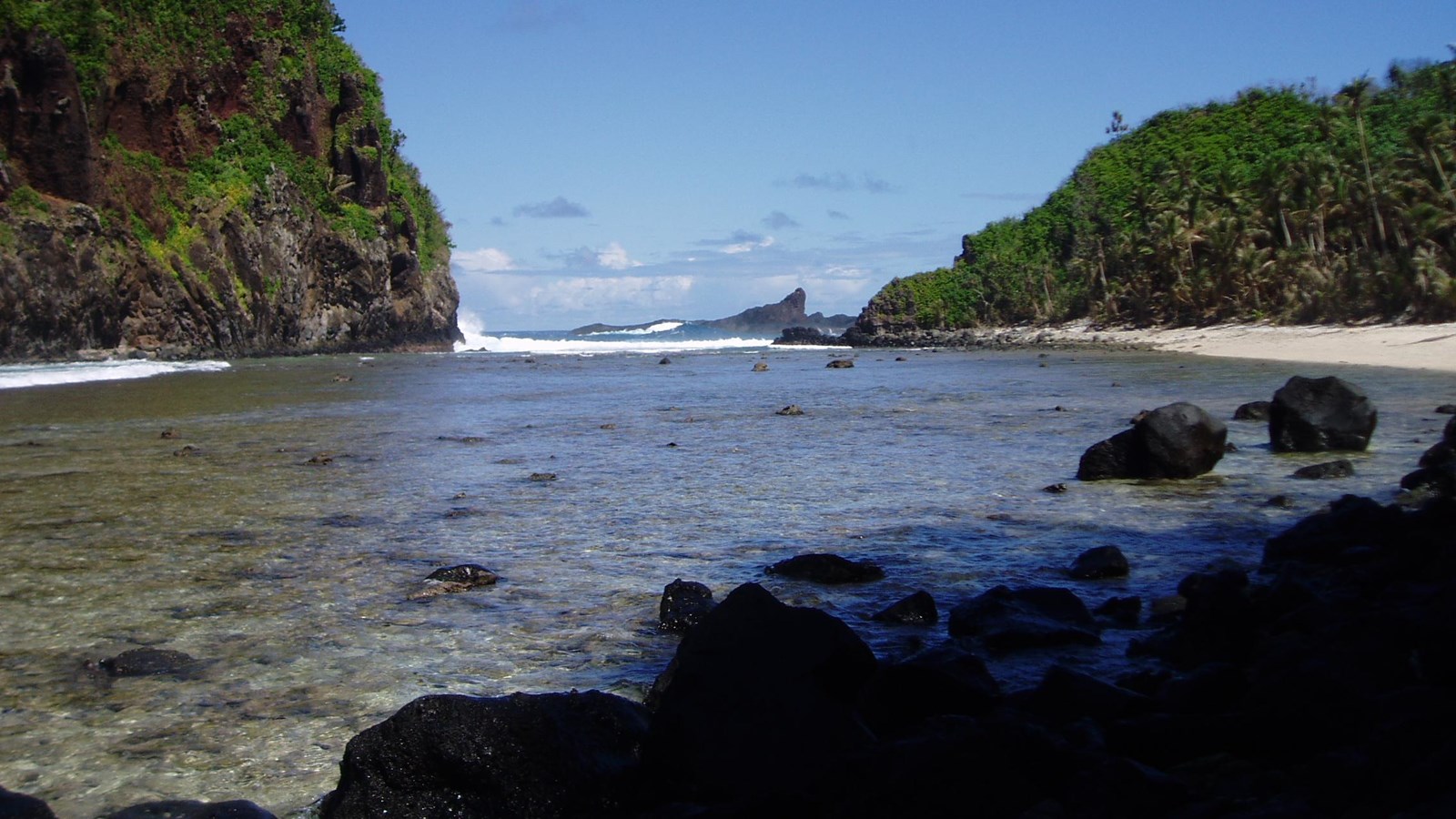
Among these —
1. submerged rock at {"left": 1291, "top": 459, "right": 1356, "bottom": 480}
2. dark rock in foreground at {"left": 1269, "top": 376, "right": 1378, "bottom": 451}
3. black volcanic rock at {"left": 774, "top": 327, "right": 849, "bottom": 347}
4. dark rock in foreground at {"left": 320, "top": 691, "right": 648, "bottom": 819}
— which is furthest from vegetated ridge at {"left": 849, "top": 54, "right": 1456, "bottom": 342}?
dark rock in foreground at {"left": 320, "top": 691, "right": 648, "bottom": 819}

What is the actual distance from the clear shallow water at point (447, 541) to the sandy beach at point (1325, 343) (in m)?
16.3

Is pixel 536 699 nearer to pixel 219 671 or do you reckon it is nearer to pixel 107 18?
pixel 219 671

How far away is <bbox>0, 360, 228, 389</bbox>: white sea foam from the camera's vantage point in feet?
108

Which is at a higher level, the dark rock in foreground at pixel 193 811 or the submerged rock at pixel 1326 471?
the submerged rock at pixel 1326 471

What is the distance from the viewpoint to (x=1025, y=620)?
6551mm

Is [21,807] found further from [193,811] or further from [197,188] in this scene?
[197,188]

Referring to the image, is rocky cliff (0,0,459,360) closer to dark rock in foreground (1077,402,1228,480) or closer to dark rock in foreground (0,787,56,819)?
dark rock in foreground (1077,402,1228,480)

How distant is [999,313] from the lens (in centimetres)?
10338

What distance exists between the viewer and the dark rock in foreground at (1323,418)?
1388cm

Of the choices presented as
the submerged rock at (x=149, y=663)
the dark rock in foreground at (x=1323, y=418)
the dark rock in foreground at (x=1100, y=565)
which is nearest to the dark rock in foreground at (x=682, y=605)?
the submerged rock at (x=149, y=663)

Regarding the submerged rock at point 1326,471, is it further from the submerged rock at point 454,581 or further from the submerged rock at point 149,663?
the submerged rock at point 149,663

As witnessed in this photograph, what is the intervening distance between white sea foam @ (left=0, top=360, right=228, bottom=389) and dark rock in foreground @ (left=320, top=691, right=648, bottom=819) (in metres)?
31.1

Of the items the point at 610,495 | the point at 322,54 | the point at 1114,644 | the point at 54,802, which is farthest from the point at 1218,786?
the point at 322,54

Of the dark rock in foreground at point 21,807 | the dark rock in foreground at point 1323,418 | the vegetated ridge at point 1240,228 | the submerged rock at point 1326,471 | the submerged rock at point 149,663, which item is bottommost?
the submerged rock at point 149,663
